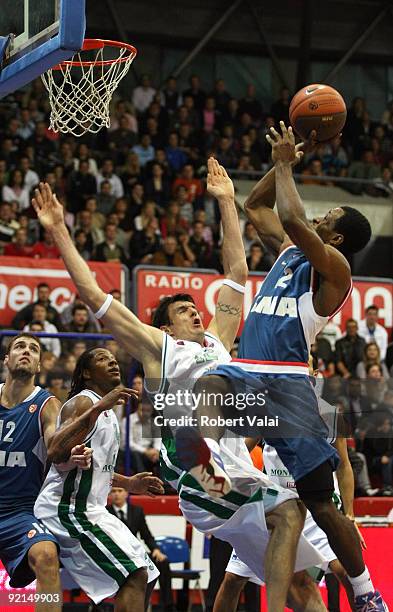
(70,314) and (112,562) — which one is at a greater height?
(70,314)

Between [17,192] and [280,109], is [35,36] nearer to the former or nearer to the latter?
[17,192]

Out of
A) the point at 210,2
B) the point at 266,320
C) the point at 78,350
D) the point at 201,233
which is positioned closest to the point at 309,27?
the point at 210,2

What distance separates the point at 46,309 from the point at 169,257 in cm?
309

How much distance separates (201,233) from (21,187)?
2.78 metres

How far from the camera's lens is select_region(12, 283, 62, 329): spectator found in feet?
41.0

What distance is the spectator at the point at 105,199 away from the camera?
637 inches

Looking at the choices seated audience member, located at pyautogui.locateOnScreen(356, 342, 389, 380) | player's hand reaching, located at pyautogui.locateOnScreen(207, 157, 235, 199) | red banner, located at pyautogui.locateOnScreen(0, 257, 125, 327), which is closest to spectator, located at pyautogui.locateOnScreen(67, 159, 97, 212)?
red banner, located at pyautogui.locateOnScreen(0, 257, 125, 327)

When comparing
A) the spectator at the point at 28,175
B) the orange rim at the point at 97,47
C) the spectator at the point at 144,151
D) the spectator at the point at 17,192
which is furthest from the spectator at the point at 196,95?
the orange rim at the point at 97,47

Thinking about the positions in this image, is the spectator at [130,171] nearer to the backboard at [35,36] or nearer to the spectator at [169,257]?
the spectator at [169,257]

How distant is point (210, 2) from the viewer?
23062 millimetres

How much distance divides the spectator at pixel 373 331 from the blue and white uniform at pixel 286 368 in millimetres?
8556

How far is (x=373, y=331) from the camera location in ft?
47.8

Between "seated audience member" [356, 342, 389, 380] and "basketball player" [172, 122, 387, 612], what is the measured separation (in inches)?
→ 300

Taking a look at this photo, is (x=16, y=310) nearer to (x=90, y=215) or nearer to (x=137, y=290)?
(x=137, y=290)
